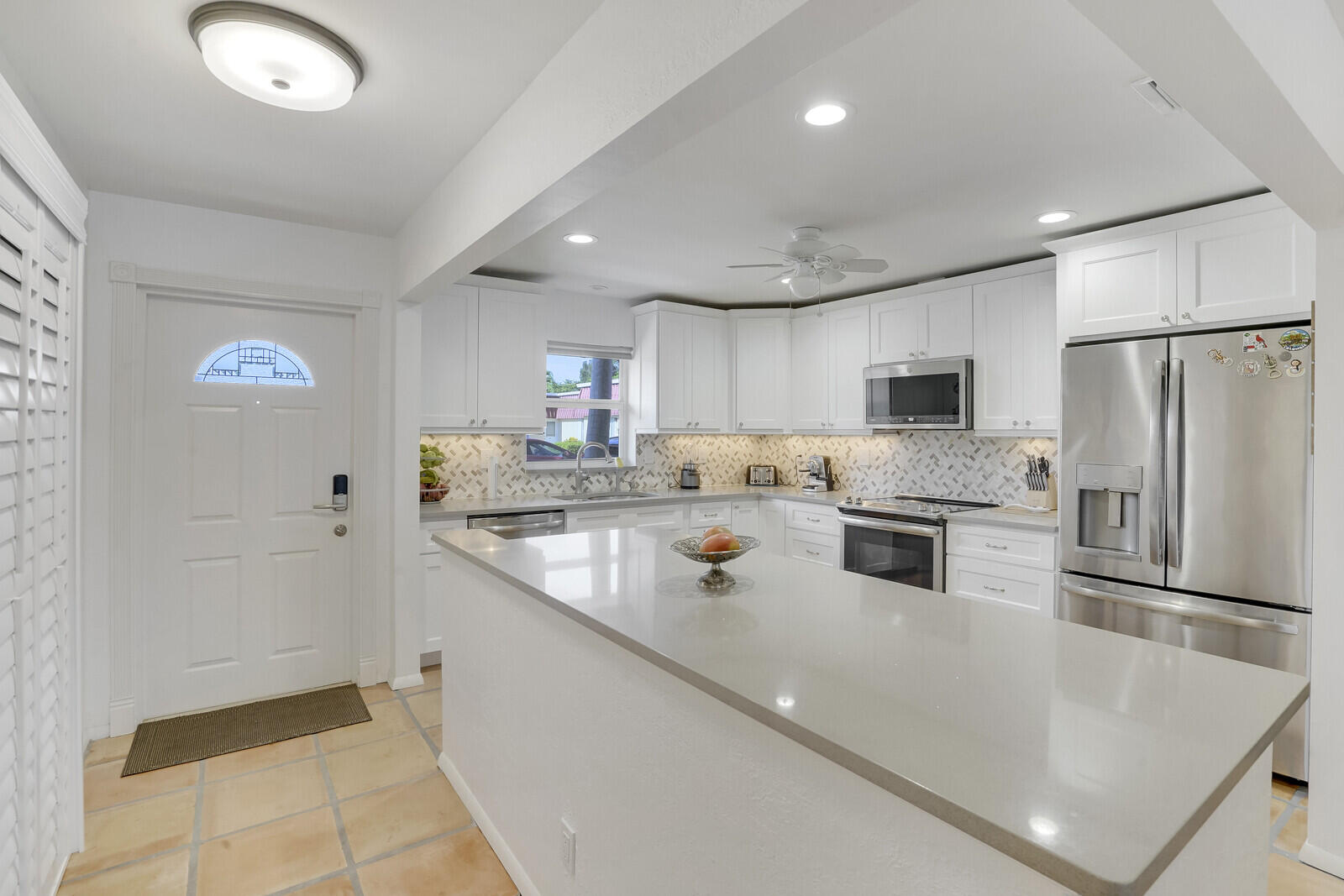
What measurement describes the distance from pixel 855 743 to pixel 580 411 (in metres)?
4.26

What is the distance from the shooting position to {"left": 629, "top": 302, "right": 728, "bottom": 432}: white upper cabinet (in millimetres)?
4918

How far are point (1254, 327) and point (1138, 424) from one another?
1.78ft

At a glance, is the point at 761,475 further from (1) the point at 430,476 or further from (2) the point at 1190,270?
(2) the point at 1190,270

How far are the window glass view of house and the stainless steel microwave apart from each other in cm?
190

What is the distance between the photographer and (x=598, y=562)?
2.13 m

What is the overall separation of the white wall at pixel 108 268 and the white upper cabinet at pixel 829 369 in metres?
3.37


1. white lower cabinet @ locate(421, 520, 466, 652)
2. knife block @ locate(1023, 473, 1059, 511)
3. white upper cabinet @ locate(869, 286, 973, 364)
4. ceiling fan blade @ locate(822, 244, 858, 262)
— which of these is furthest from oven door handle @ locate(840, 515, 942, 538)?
white lower cabinet @ locate(421, 520, 466, 652)

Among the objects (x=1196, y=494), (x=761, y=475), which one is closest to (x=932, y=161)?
(x=1196, y=494)

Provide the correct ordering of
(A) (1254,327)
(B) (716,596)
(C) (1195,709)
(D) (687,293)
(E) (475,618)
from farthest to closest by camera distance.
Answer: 1. (D) (687,293)
2. (A) (1254,327)
3. (E) (475,618)
4. (B) (716,596)
5. (C) (1195,709)

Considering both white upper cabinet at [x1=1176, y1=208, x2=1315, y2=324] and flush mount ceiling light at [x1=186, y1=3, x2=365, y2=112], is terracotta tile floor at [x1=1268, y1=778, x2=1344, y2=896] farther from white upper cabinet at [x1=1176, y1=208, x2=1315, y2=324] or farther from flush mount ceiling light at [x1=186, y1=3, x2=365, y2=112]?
flush mount ceiling light at [x1=186, y1=3, x2=365, y2=112]

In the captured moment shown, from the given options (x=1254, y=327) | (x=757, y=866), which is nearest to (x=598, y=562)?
(x=757, y=866)

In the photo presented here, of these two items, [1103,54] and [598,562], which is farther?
[598,562]

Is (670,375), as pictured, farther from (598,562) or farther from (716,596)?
(716,596)

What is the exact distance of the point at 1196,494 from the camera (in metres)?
2.74
